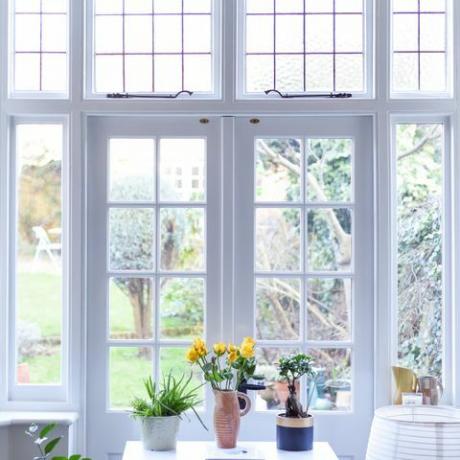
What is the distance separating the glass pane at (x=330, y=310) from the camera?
11.0ft

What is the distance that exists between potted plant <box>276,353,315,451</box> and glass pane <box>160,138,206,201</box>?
2.80 feet

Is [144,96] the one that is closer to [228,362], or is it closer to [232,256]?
[232,256]

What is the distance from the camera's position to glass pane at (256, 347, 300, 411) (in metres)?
3.33

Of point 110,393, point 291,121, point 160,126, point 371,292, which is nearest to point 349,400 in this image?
point 371,292

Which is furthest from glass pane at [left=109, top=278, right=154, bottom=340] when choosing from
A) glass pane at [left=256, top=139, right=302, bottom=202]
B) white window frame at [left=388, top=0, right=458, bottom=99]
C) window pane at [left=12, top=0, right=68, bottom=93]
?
white window frame at [left=388, top=0, right=458, bottom=99]

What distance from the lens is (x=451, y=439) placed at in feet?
6.92

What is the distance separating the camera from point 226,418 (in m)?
2.91

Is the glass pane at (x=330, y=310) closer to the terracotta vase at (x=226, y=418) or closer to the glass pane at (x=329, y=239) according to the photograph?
the glass pane at (x=329, y=239)

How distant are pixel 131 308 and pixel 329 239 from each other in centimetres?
94

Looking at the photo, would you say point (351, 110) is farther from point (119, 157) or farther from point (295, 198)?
point (119, 157)

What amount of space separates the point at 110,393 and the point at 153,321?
0.37 meters

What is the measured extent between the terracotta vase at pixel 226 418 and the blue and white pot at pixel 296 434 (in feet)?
0.62

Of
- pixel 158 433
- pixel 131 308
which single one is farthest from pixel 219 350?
pixel 131 308

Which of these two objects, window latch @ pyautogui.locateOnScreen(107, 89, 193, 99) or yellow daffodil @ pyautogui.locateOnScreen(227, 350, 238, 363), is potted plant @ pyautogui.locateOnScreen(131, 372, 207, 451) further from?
window latch @ pyautogui.locateOnScreen(107, 89, 193, 99)
